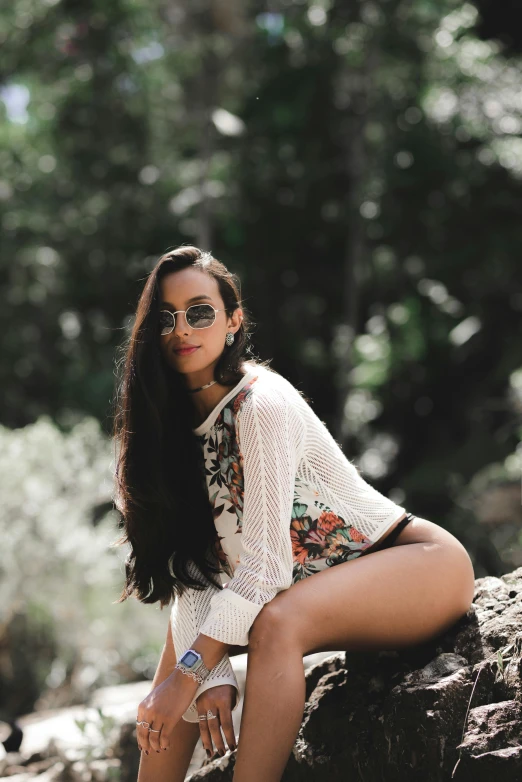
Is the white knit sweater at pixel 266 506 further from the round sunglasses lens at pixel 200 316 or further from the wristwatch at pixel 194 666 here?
the round sunglasses lens at pixel 200 316

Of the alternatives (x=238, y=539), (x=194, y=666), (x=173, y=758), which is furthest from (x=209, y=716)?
(x=238, y=539)

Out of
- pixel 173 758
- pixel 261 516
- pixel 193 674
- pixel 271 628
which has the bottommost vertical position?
pixel 173 758

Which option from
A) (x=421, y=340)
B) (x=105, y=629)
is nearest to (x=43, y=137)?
(x=421, y=340)

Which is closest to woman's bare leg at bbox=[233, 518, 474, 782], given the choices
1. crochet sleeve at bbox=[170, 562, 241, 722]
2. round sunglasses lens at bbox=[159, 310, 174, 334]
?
crochet sleeve at bbox=[170, 562, 241, 722]

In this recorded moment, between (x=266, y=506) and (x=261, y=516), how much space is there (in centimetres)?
3

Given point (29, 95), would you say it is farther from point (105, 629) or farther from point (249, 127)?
point (105, 629)

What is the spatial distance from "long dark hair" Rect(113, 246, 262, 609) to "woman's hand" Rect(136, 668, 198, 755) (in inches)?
15.6

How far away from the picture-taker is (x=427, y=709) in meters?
2.14

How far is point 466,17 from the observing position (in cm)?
1114

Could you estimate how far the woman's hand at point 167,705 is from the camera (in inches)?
81.7

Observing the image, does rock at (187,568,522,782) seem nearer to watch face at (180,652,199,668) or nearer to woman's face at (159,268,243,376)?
watch face at (180,652,199,668)

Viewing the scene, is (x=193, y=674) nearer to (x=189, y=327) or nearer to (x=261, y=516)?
(x=261, y=516)

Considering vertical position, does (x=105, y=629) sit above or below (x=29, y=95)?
below

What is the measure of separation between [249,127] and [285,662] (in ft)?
43.3
